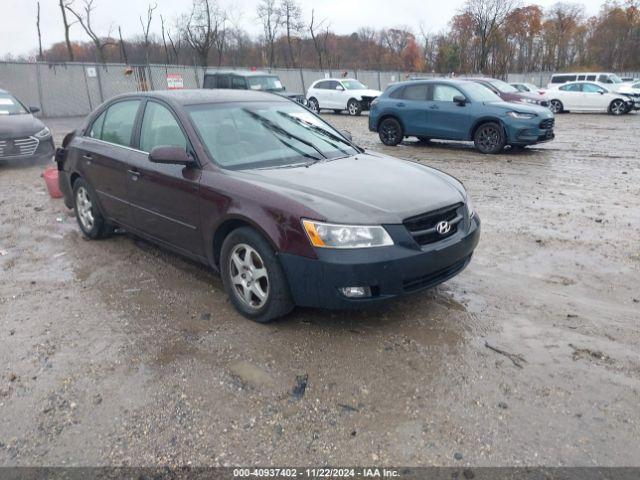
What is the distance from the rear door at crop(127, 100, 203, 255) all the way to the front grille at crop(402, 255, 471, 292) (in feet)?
5.41

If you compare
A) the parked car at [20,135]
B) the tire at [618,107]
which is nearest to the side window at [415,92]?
the parked car at [20,135]

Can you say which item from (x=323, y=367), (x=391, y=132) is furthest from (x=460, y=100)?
(x=323, y=367)

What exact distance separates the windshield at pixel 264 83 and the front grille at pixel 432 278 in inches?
683

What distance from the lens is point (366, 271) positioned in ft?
10.5

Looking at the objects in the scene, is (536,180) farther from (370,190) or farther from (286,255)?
(286,255)

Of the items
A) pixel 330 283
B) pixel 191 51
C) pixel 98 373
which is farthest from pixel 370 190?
pixel 191 51

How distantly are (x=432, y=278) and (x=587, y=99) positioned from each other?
2316cm

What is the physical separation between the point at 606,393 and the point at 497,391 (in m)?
0.60

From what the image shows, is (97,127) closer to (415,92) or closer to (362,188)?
(362,188)

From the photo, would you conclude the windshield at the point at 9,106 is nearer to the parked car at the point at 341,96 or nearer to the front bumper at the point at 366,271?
the front bumper at the point at 366,271

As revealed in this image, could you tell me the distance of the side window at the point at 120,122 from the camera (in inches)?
189


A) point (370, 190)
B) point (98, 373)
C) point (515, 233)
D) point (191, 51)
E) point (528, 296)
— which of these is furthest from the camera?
point (191, 51)

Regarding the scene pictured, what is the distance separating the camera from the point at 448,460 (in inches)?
96.4

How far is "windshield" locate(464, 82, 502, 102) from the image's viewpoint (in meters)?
11.6
